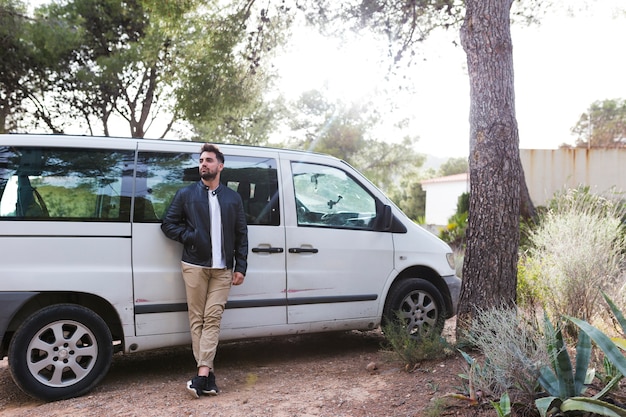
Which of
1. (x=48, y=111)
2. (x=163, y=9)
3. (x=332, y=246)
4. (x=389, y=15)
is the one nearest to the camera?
(x=332, y=246)

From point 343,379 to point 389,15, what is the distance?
7975 mm

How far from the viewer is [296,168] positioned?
5.98m

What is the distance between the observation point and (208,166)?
504 cm

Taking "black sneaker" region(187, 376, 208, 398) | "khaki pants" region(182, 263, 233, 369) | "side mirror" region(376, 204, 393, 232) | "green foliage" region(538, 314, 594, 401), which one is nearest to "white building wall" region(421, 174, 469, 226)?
"side mirror" region(376, 204, 393, 232)

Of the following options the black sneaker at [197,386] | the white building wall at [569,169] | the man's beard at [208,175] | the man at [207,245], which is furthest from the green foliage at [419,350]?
the white building wall at [569,169]

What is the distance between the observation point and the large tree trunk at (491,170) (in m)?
5.59

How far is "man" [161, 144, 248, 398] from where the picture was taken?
498 cm

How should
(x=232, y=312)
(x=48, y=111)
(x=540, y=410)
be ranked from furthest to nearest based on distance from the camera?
(x=48, y=111) → (x=232, y=312) → (x=540, y=410)

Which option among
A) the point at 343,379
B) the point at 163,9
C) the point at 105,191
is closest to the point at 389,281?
the point at 343,379

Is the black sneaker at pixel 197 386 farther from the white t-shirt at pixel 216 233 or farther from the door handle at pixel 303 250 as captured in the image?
the door handle at pixel 303 250

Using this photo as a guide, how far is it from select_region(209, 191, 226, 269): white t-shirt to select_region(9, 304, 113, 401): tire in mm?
1024

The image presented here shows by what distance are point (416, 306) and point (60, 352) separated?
137 inches

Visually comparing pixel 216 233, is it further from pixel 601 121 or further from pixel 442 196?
pixel 601 121

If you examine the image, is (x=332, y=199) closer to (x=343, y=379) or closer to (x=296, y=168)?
(x=296, y=168)
